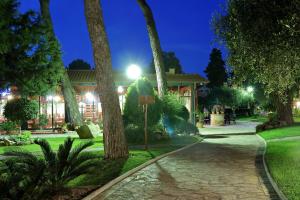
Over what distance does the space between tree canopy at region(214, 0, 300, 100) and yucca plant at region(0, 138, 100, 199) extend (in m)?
5.91

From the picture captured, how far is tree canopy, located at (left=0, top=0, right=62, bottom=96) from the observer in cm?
2722

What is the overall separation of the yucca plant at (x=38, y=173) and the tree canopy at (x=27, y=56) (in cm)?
1734

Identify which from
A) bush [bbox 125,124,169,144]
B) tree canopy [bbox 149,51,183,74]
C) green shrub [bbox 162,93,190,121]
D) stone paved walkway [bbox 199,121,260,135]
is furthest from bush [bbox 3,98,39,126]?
tree canopy [bbox 149,51,183,74]

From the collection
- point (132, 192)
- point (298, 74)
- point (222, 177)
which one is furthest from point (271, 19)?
point (132, 192)

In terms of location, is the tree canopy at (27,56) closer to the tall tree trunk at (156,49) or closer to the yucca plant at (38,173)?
the tall tree trunk at (156,49)

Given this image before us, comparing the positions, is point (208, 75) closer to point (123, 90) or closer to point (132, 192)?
point (123, 90)

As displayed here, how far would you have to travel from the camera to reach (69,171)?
1048 centimetres

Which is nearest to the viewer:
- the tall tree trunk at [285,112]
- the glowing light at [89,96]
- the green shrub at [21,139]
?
the green shrub at [21,139]

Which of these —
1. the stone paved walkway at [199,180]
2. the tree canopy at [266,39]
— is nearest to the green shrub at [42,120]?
the stone paved walkway at [199,180]

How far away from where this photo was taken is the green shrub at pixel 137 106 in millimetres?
22200

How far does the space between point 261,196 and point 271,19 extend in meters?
5.59

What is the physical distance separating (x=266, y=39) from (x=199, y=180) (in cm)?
472

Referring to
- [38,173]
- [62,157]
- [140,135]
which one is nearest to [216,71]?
[140,135]

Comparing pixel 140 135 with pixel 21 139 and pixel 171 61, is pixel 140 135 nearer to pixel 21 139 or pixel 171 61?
pixel 21 139
